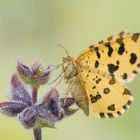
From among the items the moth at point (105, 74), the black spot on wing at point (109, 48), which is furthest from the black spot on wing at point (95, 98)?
the black spot on wing at point (109, 48)

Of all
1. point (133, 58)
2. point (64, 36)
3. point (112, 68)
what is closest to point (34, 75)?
point (112, 68)

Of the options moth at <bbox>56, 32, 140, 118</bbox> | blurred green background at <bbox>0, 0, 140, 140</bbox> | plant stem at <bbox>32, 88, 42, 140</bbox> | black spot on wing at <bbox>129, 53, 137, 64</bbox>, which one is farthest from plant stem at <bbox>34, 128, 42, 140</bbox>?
blurred green background at <bbox>0, 0, 140, 140</bbox>

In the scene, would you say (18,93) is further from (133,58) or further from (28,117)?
(133,58)

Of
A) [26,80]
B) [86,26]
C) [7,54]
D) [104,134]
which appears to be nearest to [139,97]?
[104,134]

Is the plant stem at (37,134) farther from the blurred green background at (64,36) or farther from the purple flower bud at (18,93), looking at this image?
the blurred green background at (64,36)

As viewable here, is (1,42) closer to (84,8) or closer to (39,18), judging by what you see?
(39,18)

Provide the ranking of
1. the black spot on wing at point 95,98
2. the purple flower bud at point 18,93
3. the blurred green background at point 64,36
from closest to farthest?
the purple flower bud at point 18,93
the black spot on wing at point 95,98
the blurred green background at point 64,36

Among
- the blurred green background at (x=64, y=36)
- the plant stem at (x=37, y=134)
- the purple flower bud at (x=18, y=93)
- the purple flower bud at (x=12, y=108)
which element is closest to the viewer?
the plant stem at (x=37, y=134)
